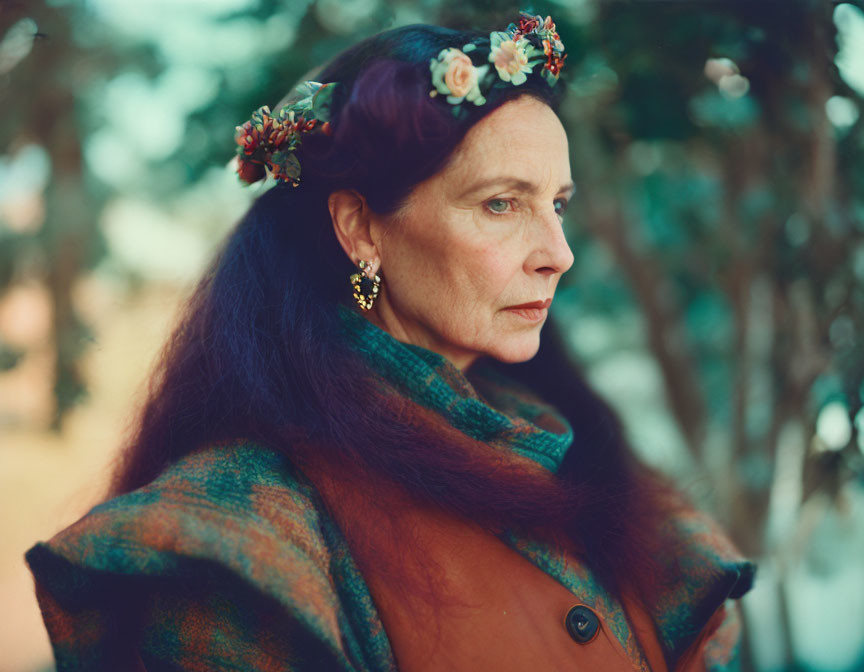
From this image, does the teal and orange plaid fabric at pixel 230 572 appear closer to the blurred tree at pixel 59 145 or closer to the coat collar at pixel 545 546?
the coat collar at pixel 545 546

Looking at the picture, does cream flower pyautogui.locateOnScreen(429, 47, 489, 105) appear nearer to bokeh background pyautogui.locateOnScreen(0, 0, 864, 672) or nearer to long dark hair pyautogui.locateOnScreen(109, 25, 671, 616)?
long dark hair pyautogui.locateOnScreen(109, 25, 671, 616)

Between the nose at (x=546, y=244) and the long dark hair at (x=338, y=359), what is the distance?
0.75 feet

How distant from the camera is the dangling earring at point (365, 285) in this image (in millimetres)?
1391

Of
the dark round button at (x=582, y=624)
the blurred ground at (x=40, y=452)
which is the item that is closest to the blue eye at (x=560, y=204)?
the dark round button at (x=582, y=624)

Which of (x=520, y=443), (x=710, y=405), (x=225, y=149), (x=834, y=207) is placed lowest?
(x=710, y=405)

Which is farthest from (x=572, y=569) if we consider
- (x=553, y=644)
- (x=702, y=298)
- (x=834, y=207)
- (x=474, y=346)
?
(x=702, y=298)

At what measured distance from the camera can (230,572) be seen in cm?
102

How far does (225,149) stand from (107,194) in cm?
94

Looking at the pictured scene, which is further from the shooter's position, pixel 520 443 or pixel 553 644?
pixel 520 443

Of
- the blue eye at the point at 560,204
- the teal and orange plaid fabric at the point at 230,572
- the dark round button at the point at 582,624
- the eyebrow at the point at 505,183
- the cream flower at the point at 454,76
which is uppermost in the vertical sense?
the cream flower at the point at 454,76

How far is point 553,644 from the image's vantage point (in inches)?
47.0

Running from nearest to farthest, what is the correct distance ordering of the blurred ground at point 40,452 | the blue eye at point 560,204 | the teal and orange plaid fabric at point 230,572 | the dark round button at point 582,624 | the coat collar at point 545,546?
the teal and orange plaid fabric at point 230,572, the dark round button at point 582,624, the coat collar at point 545,546, the blue eye at point 560,204, the blurred ground at point 40,452

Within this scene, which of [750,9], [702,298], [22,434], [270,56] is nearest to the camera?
[750,9]

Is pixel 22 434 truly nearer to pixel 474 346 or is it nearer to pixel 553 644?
pixel 474 346
